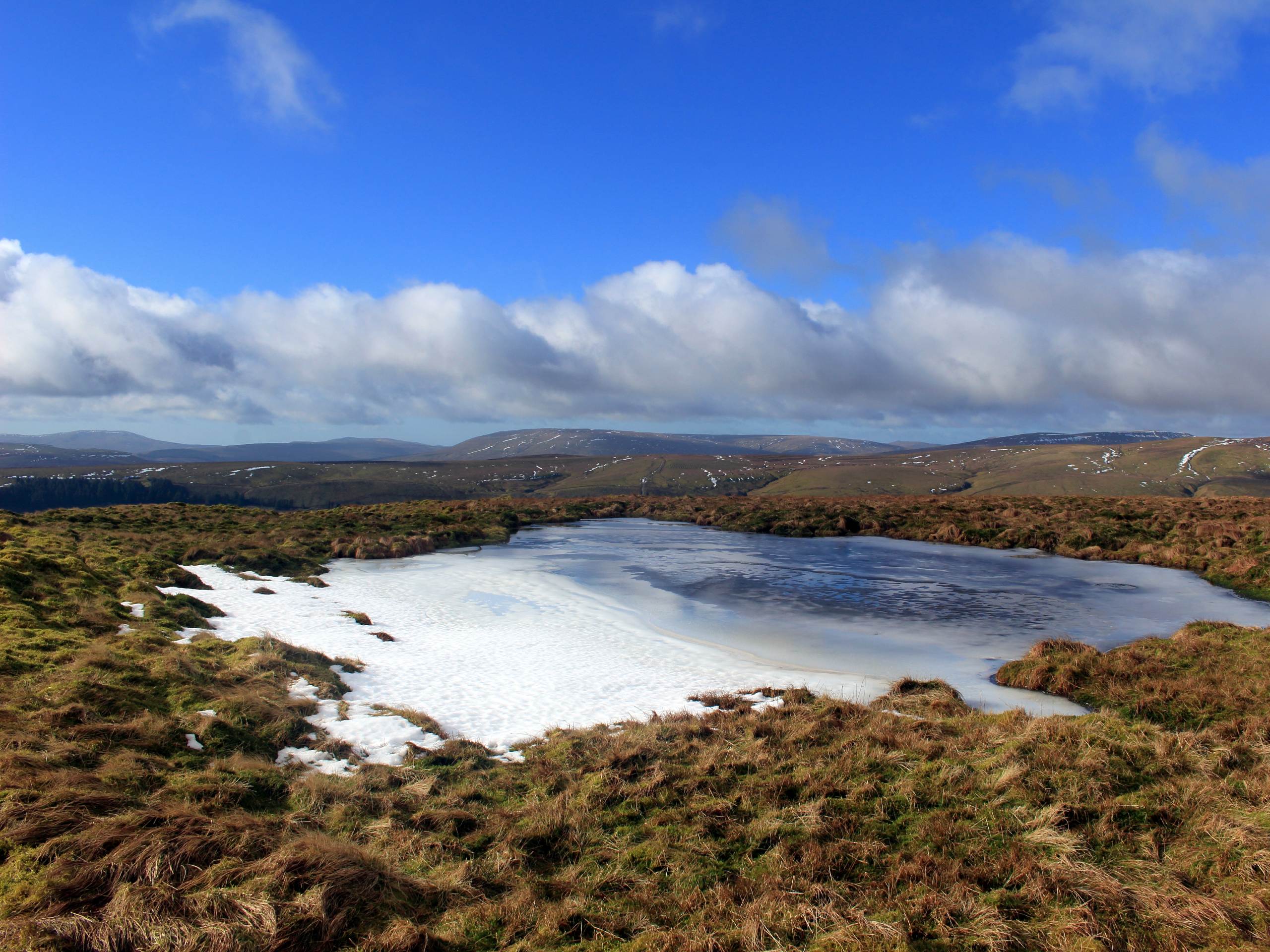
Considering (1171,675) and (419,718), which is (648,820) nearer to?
(419,718)

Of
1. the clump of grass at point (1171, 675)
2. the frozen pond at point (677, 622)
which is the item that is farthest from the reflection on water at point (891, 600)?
the clump of grass at point (1171, 675)

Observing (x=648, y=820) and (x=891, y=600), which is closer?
(x=648, y=820)

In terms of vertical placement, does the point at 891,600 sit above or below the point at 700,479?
below

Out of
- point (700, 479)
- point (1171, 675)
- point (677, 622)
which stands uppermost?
point (700, 479)

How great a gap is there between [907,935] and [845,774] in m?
3.24

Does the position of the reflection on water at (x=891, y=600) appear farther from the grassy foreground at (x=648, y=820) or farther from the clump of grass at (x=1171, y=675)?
the grassy foreground at (x=648, y=820)

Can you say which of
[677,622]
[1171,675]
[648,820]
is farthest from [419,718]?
[1171,675]

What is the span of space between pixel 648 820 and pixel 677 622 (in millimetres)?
11737

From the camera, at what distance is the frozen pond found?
12758 millimetres

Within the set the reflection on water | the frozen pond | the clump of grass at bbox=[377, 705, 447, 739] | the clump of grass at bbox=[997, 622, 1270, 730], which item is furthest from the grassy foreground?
the reflection on water

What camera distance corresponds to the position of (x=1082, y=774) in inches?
299

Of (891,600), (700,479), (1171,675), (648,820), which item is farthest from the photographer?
(700,479)

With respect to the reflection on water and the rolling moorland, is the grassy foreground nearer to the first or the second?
the reflection on water

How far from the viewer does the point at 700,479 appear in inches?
5202
